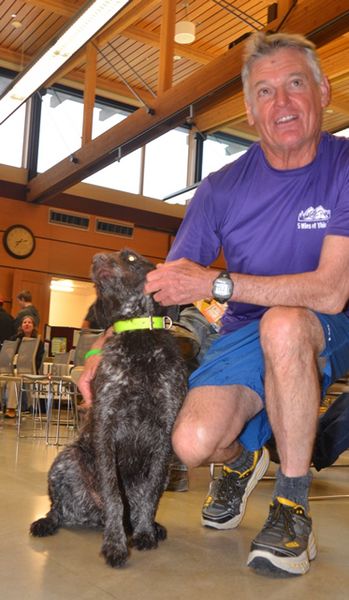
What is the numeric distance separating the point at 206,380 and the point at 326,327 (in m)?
0.40

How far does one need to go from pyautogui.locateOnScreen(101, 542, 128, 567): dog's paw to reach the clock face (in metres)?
10.7

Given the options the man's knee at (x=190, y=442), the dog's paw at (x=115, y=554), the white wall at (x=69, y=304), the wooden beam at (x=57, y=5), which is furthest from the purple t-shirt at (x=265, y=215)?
the white wall at (x=69, y=304)

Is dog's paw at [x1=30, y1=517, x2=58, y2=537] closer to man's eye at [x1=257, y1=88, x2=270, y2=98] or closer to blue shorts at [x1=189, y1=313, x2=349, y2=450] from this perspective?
blue shorts at [x1=189, y1=313, x2=349, y2=450]

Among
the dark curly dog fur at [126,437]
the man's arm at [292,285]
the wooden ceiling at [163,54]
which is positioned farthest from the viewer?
the wooden ceiling at [163,54]

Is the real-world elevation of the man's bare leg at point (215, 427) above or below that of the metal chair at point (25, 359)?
above

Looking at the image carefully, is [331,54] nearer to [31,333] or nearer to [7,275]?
[31,333]

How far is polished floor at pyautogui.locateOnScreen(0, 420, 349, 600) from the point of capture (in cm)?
149

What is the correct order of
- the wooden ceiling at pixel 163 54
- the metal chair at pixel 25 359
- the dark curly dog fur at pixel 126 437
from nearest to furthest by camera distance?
the dark curly dog fur at pixel 126 437
the wooden ceiling at pixel 163 54
the metal chair at pixel 25 359

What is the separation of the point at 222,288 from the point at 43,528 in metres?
0.95

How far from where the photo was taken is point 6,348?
7812 mm

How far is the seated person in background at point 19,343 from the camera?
27.5 ft

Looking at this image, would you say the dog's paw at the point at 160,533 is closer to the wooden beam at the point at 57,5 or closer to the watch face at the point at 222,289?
the watch face at the point at 222,289

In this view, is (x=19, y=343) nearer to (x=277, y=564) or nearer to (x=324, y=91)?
(x=324, y=91)

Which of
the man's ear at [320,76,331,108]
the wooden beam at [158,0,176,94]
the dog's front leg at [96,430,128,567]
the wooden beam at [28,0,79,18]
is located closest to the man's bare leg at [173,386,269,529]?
the dog's front leg at [96,430,128,567]
